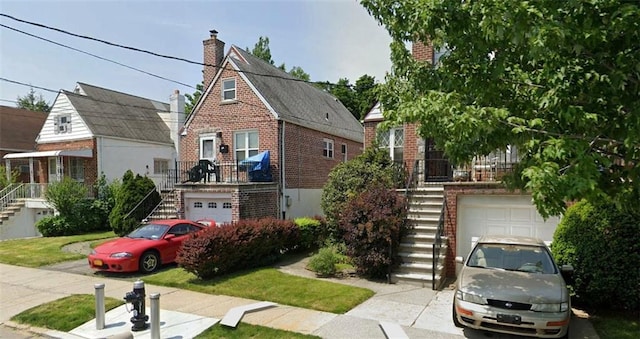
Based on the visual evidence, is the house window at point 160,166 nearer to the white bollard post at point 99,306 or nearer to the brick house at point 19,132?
the brick house at point 19,132

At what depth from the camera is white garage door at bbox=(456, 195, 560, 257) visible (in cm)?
967

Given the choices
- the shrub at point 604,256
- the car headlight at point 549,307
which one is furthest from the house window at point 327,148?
the car headlight at point 549,307

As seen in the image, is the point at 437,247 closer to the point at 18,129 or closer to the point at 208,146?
the point at 208,146

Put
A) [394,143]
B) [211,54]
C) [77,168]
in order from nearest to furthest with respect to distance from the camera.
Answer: [394,143], [211,54], [77,168]

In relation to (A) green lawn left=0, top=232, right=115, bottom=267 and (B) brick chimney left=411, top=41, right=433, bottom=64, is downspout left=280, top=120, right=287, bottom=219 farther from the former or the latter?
(A) green lawn left=0, top=232, right=115, bottom=267

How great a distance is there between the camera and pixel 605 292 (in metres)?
7.10

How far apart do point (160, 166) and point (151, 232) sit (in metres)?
15.0

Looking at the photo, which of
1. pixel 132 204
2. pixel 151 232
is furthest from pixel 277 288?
pixel 132 204

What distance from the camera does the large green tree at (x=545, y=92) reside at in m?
3.76

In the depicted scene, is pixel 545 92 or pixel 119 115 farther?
pixel 119 115

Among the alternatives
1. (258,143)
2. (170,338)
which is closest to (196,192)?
(258,143)

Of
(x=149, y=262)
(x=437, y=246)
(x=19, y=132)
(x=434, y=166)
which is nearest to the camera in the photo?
(x=437, y=246)

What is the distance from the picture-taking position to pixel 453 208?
1025 cm

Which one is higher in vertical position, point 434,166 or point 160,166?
point 160,166
